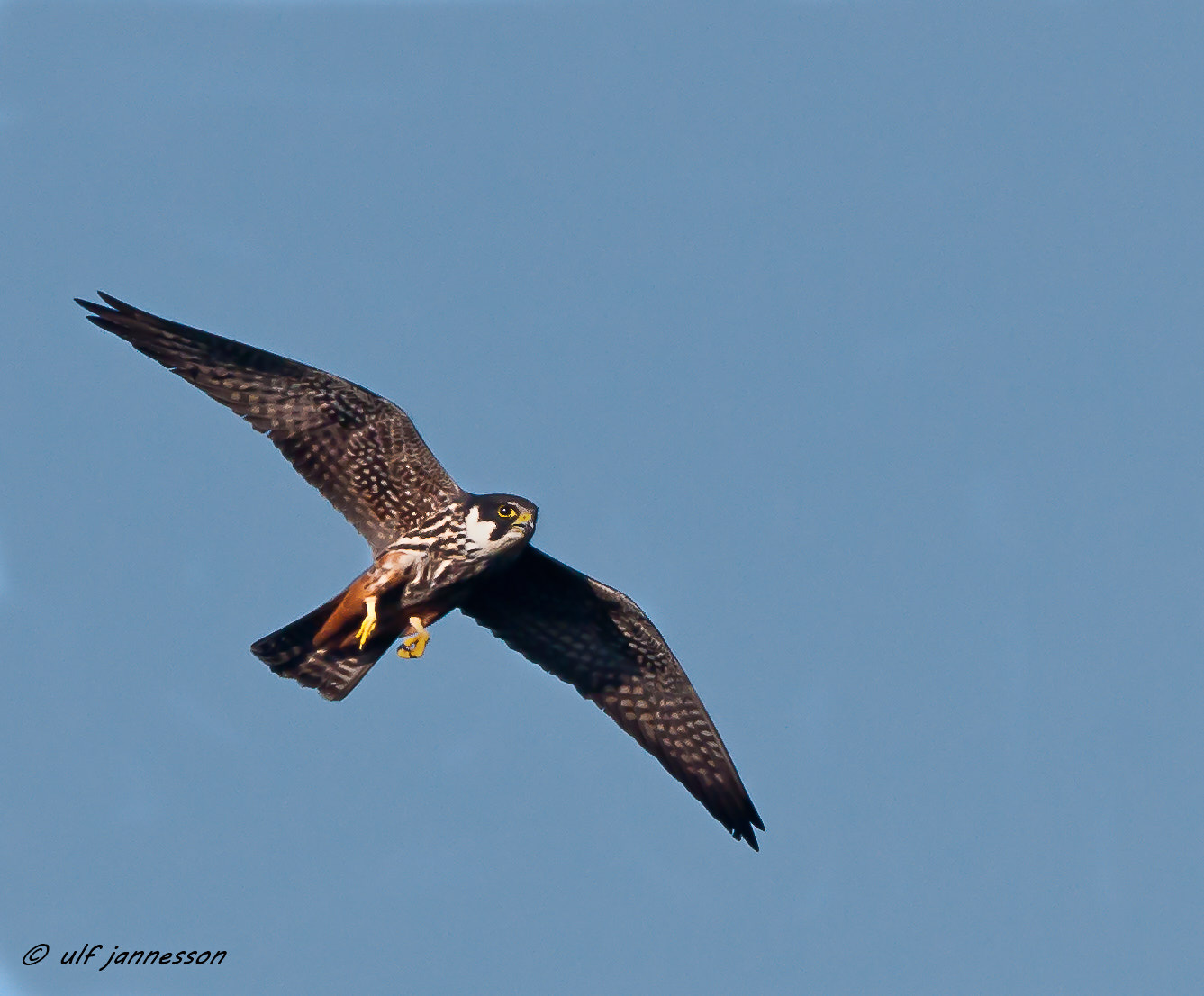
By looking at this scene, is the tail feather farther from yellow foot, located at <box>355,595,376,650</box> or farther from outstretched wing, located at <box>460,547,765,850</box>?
outstretched wing, located at <box>460,547,765,850</box>

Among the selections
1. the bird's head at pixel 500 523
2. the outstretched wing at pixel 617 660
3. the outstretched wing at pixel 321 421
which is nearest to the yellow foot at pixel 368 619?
the outstretched wing at pixel 321 421

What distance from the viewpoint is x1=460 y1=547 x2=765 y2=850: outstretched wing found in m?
16.8

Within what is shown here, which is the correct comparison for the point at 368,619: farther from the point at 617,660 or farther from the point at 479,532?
the point at 617,660

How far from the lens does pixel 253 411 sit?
1608cm

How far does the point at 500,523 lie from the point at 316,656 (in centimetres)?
202

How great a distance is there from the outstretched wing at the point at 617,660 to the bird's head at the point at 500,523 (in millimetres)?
992

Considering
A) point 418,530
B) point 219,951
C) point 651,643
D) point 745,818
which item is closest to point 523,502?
point 418,530

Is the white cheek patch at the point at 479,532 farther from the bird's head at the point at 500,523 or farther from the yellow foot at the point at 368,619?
the yellow foot at the point at 368,619

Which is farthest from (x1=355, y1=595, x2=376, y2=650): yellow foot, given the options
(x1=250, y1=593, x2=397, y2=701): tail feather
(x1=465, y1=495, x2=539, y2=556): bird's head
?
(x1=465, y1=495, x2=539, y2=556): bird's head

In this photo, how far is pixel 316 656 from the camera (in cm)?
1609

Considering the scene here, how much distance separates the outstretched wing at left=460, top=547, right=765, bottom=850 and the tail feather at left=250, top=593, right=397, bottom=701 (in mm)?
1238

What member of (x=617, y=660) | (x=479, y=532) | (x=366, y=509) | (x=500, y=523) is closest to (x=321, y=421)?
(x=366, y=509)

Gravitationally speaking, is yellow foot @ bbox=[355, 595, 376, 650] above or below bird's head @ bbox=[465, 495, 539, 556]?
below

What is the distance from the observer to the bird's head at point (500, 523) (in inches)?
613
